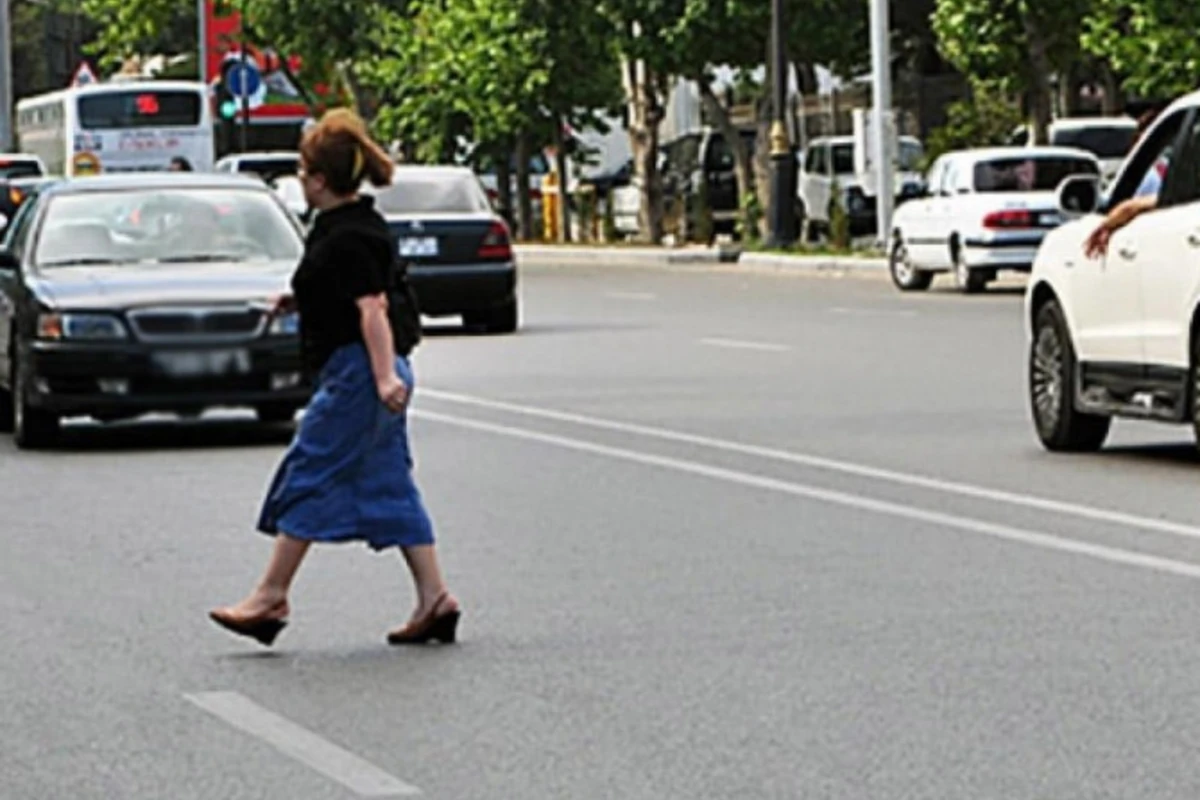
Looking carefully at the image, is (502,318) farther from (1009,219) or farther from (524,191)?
(524,191)

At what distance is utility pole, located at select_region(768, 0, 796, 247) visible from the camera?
53.4 meters

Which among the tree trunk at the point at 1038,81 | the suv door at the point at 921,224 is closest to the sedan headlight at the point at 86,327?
the suv door at the point at 921,224

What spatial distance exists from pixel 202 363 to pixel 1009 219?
21427 mm

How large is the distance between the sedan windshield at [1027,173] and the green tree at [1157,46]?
9.11 ft

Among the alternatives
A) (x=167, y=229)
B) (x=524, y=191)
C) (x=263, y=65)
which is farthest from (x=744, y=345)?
(x=263, y=65)

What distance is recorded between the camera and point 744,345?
30.1 metres

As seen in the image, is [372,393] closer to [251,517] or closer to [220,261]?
[251,517]

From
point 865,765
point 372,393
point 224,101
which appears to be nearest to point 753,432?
point 372,393

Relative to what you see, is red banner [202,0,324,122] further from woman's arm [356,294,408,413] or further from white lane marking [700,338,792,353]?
woman's arm [356,294,408,413]

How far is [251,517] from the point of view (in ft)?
52.1

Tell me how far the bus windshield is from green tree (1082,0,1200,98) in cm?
2925

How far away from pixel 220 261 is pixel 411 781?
12.0 m

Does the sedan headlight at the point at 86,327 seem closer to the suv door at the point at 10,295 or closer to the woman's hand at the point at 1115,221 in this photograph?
the suv door at the point at 10,295

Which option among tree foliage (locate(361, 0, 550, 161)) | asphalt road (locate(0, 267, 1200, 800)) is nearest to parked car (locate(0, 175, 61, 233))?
tree foliage (locate(361, 0, 550, 161))
